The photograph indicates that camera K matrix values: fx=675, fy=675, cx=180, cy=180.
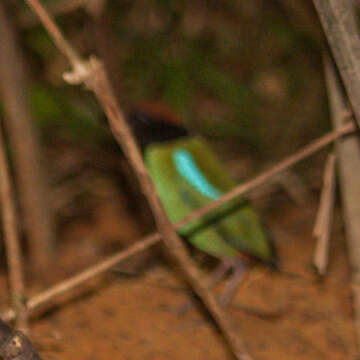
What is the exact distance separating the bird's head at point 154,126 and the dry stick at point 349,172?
1169mm

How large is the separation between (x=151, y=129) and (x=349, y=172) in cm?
127

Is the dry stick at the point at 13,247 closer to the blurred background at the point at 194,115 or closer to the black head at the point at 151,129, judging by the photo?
the blurred background at the point at 194,115

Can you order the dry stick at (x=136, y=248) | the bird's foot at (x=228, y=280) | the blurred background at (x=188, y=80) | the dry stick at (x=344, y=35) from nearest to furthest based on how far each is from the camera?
the dry stick at (x=344, y=35)
the dry stick at (x=136, y=248)
the bird's foot at (x=228, y=280)
the blurred background at (x=188, y=80)

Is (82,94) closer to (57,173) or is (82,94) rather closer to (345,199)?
(57,173)

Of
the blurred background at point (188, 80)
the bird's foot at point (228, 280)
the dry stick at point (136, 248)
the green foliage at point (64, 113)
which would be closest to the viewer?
the dry stick at point (136, 248)

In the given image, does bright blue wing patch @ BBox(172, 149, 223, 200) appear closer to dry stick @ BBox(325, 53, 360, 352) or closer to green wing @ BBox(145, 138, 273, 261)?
green wing @ BBox(145, 138, 273, 261)

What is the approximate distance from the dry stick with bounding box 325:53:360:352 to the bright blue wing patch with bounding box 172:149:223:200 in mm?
1030

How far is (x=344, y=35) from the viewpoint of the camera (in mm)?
1731

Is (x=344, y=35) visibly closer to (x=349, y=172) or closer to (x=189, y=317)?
(x=349, y=172)

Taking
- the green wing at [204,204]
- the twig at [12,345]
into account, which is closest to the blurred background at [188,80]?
the green wing at [204,204]

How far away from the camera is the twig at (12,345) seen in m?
1.46

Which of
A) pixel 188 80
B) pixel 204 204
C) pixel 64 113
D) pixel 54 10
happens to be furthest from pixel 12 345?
pixel 188 80

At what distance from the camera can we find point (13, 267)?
6.19ft

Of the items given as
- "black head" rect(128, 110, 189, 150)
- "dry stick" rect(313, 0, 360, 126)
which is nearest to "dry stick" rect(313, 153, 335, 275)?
"dry stick" rect(313, 0, 360, 126)
